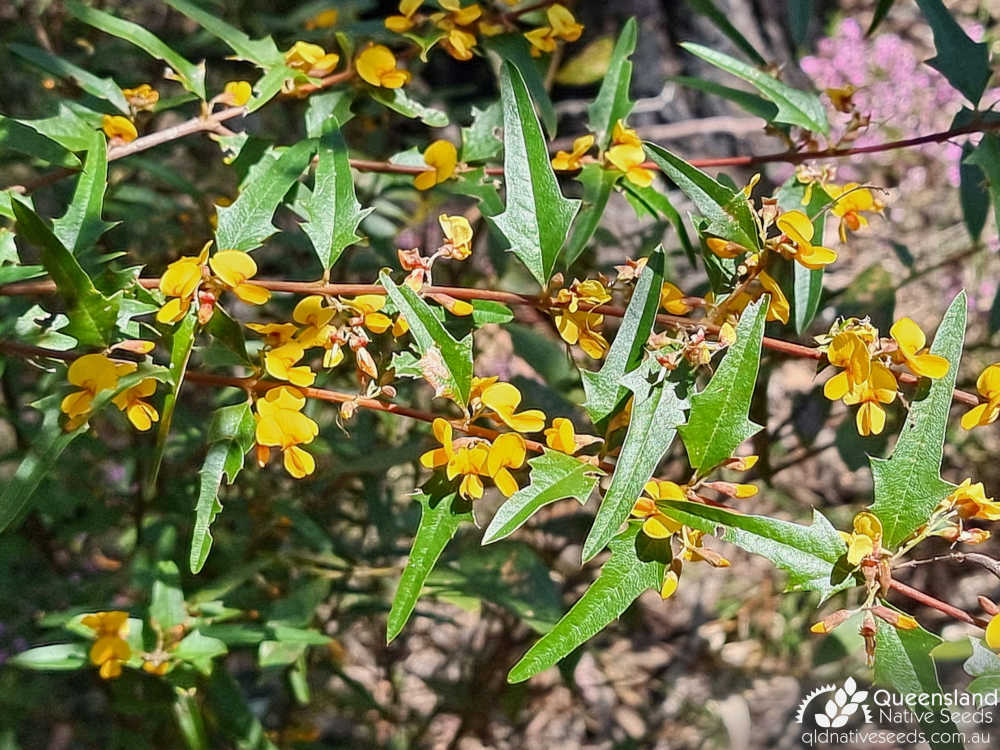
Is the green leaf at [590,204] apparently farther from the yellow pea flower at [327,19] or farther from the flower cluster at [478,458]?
the yellow pea flower at [327,19]

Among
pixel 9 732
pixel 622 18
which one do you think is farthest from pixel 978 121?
pixel 9 732

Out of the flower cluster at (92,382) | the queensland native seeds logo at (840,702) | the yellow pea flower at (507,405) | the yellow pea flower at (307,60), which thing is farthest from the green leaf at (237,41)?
the queensland native seeds logo at (840,702)

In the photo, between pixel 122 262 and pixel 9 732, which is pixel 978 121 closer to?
pixel 122 262

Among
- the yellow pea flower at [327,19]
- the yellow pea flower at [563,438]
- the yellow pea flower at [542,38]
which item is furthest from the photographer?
the yellow pea flower at [327,19]

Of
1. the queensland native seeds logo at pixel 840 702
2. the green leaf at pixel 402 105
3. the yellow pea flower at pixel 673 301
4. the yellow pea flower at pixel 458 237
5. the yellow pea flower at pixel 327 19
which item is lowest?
the queensland native seeds logo at pixel 840 702

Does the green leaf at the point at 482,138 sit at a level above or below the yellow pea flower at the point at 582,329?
above

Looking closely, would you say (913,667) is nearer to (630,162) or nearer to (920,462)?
(920,462)

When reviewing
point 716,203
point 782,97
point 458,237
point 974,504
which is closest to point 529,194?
point 458,237
